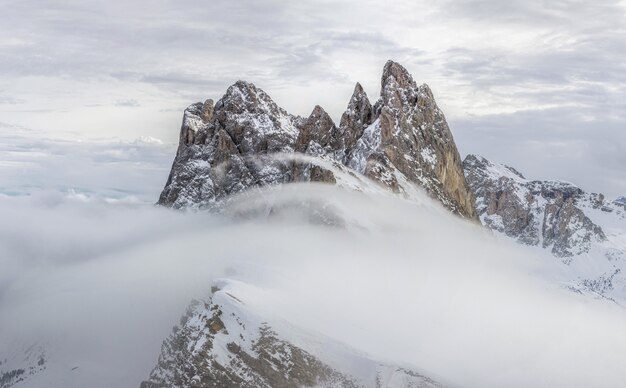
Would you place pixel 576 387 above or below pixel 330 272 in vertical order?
below

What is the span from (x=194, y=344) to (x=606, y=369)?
117m

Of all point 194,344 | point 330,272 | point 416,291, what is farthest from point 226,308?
point 416,291

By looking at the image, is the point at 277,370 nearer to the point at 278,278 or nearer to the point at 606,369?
the point at 278,278

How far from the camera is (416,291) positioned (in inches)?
7864

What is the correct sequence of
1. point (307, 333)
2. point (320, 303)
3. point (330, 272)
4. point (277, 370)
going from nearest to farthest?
1. point (277, 370)
2. point (307, 333)
3. point (320, 303)
4. point (330, 272)

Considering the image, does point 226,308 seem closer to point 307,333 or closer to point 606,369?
point 307,333

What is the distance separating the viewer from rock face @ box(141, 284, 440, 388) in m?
135

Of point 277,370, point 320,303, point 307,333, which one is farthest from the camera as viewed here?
point 320,303

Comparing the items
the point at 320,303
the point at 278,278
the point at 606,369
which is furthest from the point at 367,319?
the point at 606,369

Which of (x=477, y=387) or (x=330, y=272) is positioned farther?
(x=330, y=272)

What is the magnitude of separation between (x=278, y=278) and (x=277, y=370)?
42.6 metres

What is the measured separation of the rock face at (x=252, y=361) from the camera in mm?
135125

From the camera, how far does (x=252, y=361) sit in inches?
5384

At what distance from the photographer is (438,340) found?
172 m
